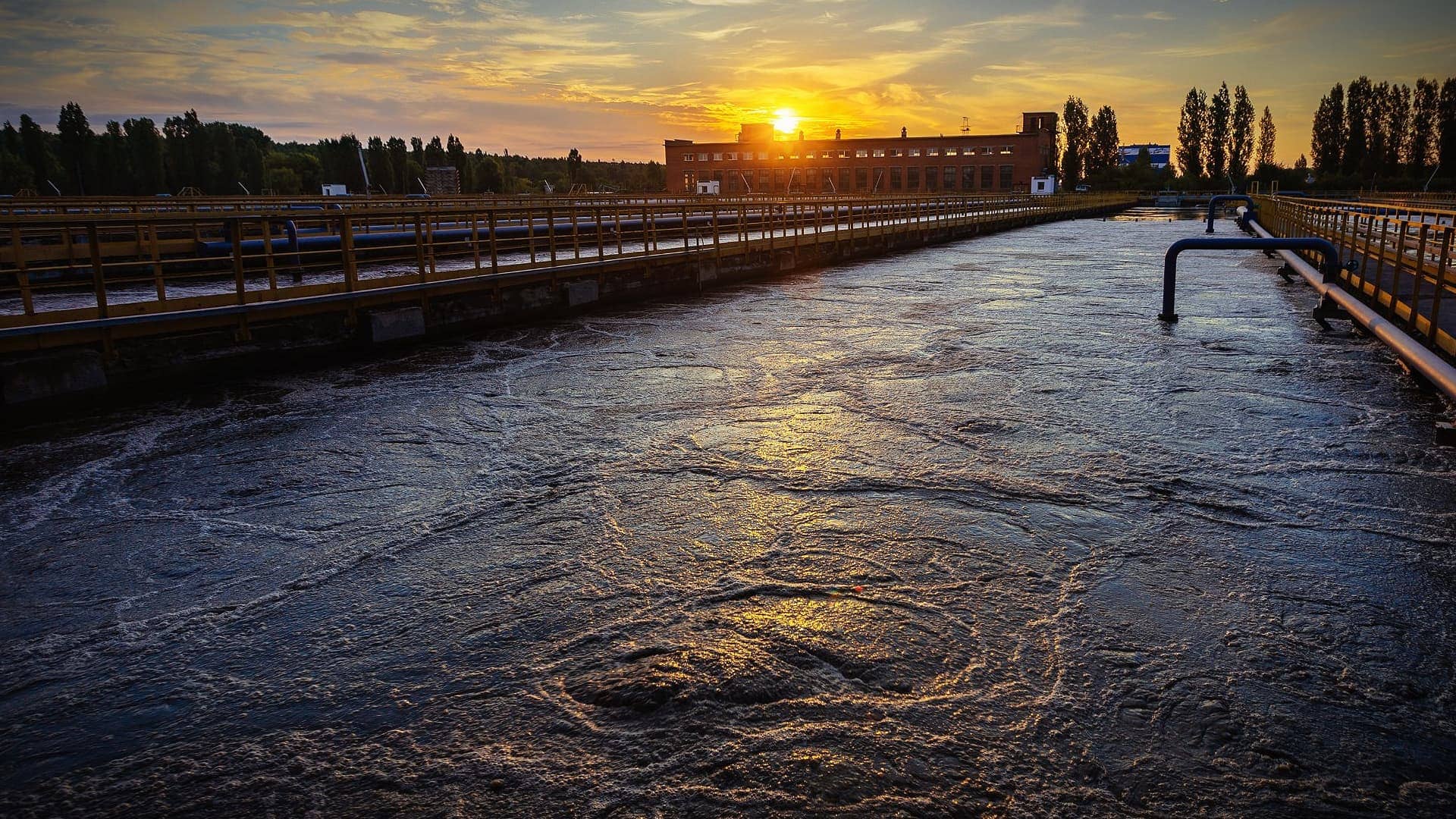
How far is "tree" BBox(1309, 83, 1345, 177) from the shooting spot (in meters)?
109

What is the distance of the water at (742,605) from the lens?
3.00 meters

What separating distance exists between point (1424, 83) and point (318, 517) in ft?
445

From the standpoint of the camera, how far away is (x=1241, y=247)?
1079 centimetres

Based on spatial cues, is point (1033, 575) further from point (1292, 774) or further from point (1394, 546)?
point (1394, 546)

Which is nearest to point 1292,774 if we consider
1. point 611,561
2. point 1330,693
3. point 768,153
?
point 1330,693

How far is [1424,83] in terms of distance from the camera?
10762cm

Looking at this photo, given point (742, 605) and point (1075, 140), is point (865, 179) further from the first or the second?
point (742, 605)

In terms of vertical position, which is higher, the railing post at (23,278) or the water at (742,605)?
the railing post at (23,278)

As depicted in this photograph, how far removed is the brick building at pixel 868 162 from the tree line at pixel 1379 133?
1251 inches

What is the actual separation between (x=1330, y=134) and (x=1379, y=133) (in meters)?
4.86

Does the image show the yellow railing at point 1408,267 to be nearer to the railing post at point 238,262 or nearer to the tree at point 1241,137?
the railing post at point 238,262

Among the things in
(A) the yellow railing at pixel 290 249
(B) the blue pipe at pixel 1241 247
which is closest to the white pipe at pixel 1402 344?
(B) the blue pipe at pixel 1241 247

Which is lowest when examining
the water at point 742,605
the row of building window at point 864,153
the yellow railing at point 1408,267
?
the water at point 742,605

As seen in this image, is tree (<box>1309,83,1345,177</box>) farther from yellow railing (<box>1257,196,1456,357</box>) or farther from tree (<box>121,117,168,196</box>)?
tree (<box>121,117,168,196</box>)
